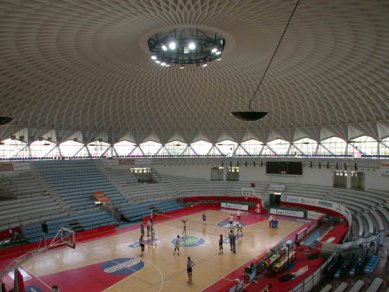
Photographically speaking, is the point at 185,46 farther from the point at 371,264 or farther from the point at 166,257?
the point at 371,264

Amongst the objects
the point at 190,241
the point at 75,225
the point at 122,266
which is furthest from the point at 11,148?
the point at 122,266

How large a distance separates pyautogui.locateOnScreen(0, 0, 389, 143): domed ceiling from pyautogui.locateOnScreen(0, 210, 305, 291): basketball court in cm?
1643

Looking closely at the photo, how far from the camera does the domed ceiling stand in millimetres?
19453

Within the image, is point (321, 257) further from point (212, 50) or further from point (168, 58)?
point (168, 58)

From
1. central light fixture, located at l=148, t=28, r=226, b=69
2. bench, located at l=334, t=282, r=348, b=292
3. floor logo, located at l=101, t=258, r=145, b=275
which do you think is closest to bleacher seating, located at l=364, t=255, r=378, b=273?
bench, located at l=334, t=282, r=348, b=292

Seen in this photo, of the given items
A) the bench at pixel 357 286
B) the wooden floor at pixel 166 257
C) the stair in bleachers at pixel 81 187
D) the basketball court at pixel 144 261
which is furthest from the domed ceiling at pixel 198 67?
the wooden floor at pixel 166 257

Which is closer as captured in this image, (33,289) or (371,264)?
(371,264)

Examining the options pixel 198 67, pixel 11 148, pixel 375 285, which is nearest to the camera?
pixel 375 285

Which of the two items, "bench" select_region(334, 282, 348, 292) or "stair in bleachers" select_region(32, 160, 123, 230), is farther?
"stair in bleachers" select_region(32, 160, 123, 230)

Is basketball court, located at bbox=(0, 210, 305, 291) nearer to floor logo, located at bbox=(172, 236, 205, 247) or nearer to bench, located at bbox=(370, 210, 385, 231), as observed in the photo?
floor logo, located at bbox=(172, 236, 205, 247)

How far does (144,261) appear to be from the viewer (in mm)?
24562

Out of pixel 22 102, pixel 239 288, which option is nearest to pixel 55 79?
pixel 22 102

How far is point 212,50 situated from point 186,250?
17217mm

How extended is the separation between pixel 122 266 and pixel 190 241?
8.25m
